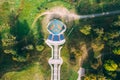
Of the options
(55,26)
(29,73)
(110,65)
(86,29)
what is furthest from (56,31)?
(110,65)

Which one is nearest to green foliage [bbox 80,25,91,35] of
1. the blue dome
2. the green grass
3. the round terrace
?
the round terrace

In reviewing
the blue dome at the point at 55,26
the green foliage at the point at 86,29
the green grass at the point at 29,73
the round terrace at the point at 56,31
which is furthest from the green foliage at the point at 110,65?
the green grass at the point at 29,73

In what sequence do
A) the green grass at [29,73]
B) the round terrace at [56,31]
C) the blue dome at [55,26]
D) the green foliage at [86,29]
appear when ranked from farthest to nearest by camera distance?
the blue dome at [55,26] → the round terrace at [56,31] → the green grass at [29,73] → the green foliage at [86,29]

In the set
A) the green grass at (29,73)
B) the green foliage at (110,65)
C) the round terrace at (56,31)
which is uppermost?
the round terrace at (56,31)

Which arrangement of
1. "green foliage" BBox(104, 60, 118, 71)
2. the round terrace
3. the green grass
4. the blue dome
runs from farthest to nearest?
the blue dome → the round terrace → the green grass → "green foliage" BBox(104, 60, 118, 71)

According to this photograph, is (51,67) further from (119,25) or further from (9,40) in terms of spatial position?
(119,25)

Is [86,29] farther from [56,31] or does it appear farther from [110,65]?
[110,65]

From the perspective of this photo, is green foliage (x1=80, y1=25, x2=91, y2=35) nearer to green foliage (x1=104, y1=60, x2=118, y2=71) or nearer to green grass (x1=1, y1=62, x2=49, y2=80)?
green foliage (x1=104, y1=60, x2=118, y2=71)

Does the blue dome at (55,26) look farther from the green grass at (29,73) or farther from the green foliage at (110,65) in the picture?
the green foliage at (110,65)

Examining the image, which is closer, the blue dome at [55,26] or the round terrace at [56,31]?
the round terrace at [56,31]
